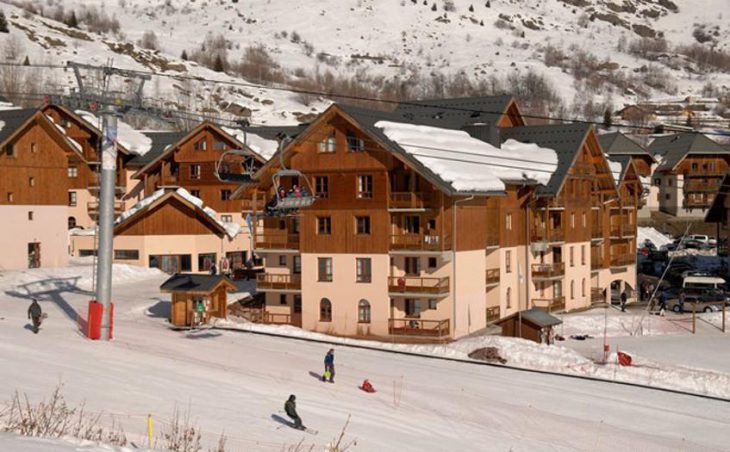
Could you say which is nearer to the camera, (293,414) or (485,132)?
(293,414)

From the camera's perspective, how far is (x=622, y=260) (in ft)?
234

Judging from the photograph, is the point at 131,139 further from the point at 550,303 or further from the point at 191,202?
the point at 550,303

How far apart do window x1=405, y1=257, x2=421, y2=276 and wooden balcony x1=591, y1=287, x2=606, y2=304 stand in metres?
21.2

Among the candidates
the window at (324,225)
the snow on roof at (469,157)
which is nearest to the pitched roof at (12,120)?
the window at (324,225)

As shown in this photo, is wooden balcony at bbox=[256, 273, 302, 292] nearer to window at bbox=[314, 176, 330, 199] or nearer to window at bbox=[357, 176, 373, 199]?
window at bbox=[314, 176, 330, 199]

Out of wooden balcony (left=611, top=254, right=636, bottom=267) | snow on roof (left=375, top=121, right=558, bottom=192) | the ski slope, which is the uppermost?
snow on roof (left=375, top=121, right=558, bottom=192)

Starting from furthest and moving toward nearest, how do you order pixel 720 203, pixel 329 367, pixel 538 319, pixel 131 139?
pixel 131 139 → pixel 720 203 → pixel 538 319 → pixel 329 367

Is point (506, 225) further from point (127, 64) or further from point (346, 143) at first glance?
point (127, 64)

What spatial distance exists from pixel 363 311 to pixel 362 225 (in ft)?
15.2

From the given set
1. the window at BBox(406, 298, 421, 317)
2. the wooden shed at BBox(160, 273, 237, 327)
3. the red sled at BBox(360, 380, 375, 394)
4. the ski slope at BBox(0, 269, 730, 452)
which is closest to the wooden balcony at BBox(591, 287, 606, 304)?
the window at BBox(406, 298, 421, 317)

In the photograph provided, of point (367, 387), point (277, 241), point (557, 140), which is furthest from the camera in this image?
point (557, 140)

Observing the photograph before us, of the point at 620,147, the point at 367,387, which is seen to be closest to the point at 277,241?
the point at 367,387

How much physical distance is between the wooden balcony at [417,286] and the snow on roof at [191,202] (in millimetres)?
28091

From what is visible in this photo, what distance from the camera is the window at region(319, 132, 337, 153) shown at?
52656mm
